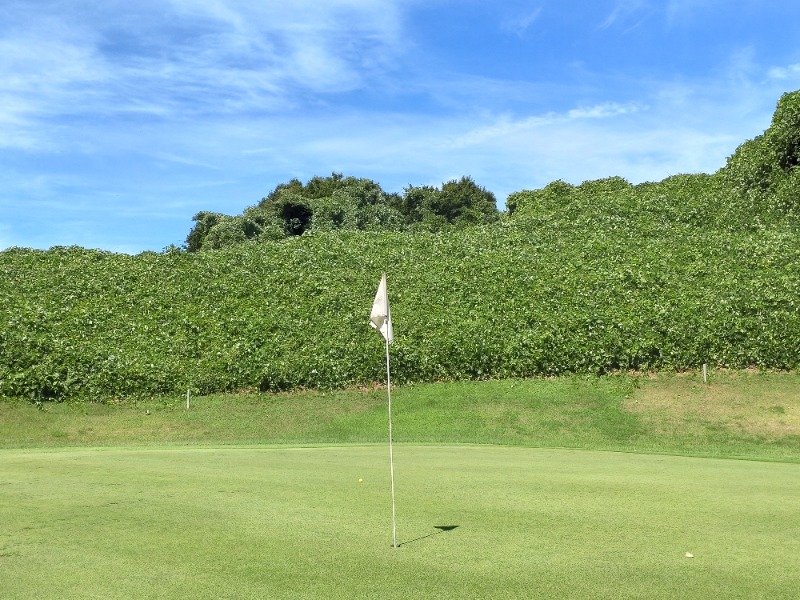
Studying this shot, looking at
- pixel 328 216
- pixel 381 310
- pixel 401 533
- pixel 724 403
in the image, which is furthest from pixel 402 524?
pixel 328 216

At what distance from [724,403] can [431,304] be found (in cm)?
1103

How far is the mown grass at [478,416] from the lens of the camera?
20844 millimetres

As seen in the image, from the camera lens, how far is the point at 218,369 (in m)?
26.6

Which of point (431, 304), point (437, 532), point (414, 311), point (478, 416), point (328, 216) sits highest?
point (328, 216)

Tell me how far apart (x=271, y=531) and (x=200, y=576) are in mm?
1303

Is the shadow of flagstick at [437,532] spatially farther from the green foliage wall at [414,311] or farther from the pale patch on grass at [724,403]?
the green foliage wall at [414,311]

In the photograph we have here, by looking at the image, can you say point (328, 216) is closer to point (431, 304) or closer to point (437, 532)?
point (431, 304)

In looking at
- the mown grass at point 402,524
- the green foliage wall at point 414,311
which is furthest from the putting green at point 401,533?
the green foliage wall at point 414,311

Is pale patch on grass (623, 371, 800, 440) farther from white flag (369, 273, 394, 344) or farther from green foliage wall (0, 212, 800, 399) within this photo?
white flag (369, 273, 394, 344)

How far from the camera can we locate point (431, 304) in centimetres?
2961

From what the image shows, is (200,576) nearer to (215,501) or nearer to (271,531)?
(271,531)

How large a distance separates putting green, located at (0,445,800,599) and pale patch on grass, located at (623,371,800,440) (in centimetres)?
985

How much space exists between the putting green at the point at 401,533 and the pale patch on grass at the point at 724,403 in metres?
9.85

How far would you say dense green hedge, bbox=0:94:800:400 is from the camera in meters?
25.8
